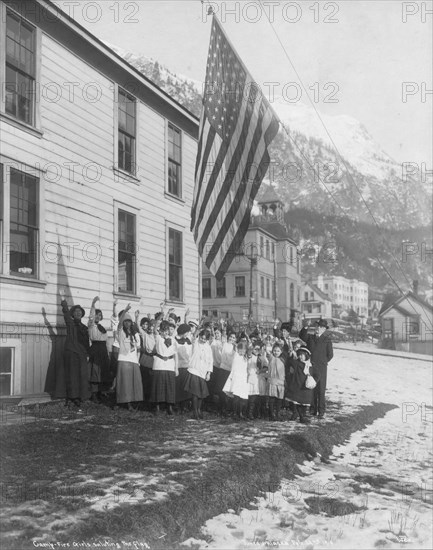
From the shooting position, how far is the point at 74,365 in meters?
9.34

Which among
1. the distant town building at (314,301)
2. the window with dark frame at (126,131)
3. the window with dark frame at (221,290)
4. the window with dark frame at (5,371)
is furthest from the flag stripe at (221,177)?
the distant town building at (314,301)

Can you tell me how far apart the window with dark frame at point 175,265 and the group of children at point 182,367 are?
437 centimetres

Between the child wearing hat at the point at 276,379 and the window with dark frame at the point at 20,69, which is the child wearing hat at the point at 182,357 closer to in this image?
the child wearing hat at the point at 276,379

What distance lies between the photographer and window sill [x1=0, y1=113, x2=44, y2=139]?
30.5ft

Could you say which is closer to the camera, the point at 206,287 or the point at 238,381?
the point at 238,381

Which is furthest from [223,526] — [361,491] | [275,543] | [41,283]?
[41,283]

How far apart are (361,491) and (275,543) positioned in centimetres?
216

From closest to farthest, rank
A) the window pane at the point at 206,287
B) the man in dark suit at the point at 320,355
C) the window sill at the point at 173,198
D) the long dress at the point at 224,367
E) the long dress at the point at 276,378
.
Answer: the long dress at the point at 276,378, the long dress at the point at 224,367, the man in dark suit at the point at 320,355, the window sill at the point at 173,198, the window pane at the point at 206,287

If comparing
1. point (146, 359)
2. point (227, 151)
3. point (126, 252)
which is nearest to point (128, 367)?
point (146, 359)

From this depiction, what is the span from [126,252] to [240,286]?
3352 centimetres

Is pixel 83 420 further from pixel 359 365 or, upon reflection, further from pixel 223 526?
pixel 359 365

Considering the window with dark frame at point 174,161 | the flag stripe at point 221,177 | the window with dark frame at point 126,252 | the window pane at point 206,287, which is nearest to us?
the flag stripe at point 221,177

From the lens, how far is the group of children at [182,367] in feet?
30.8

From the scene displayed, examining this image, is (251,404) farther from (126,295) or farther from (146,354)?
(126,295)
